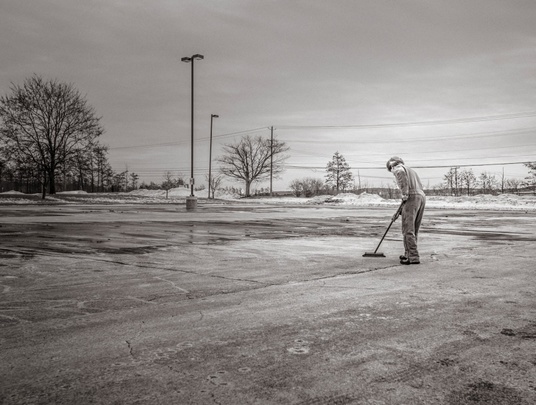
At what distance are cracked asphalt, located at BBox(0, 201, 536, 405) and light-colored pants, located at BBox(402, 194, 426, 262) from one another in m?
0.37

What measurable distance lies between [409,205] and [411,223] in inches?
12.8

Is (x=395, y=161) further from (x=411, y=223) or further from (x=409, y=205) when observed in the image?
(x=411, y=223)

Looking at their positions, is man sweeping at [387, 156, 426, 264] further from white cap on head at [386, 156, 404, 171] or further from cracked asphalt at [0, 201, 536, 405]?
cracked asphalt at [0, 201, 536, 405]

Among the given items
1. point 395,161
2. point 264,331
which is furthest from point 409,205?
point 264,331

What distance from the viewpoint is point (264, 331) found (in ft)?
12.7

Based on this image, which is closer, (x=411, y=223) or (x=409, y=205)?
(x=411, y=223)

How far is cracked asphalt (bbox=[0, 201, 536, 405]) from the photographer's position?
273 centimetres

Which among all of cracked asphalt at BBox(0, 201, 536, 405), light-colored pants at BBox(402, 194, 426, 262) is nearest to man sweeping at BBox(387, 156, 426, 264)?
light-colored pants at BBox(402, 194, 426, 262)

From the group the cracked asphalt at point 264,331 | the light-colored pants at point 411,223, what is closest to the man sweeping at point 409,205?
the light-colored pants at point 411,223

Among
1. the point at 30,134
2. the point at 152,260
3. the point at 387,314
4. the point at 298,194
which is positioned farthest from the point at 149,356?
the point at 298,194

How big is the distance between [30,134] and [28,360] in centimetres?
4846

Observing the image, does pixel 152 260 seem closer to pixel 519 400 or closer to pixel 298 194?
pixel 519 400

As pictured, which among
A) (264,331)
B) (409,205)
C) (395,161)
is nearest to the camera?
(264,331)

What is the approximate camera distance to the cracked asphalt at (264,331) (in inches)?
108
